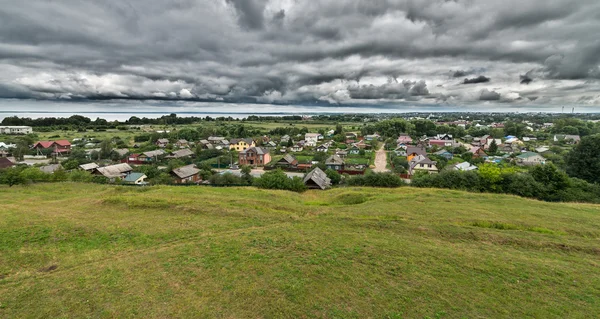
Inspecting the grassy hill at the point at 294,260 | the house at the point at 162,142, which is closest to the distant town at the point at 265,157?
the house at the point at 162,142

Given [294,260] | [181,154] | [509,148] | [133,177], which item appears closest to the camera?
[294,260]

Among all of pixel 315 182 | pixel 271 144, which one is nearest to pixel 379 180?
pixel 315 182

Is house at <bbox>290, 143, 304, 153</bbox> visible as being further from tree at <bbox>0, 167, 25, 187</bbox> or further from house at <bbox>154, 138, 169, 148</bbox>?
tree at <bbox>0, 167, 25, 187</bbox>

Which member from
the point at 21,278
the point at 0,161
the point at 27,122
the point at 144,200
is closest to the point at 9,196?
the point at 144,200

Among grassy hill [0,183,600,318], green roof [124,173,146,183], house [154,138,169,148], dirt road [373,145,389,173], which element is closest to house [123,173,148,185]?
green roof [124,173,146,183]

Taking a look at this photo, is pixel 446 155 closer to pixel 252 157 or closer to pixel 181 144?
pixel 252 157

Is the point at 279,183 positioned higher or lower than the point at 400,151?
higher
